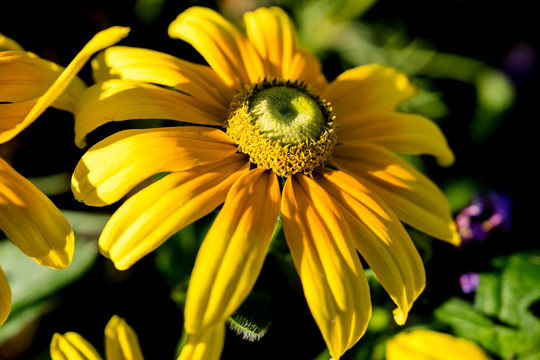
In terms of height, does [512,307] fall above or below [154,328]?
above

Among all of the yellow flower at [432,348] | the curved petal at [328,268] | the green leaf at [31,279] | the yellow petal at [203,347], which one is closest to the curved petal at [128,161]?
the curved petal at [328,268]

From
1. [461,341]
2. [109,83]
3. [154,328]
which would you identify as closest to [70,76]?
[109,83]

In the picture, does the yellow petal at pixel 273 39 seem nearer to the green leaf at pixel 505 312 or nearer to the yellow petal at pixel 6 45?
the yellow petal at pixel 6 45

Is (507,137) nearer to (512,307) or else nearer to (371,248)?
(512,307)

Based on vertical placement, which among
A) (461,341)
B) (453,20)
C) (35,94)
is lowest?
(461,341)

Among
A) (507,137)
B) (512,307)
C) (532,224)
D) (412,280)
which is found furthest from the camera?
(507,137)

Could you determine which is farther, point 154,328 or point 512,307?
point 154,328

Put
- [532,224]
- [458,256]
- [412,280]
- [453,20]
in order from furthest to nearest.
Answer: [453,20] → [532,224] → [458,256] → [412,280]

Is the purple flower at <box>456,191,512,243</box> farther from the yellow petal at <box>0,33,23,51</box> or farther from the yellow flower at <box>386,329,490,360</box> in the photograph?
the yellow petal at <box>0,33,23,51</box>
